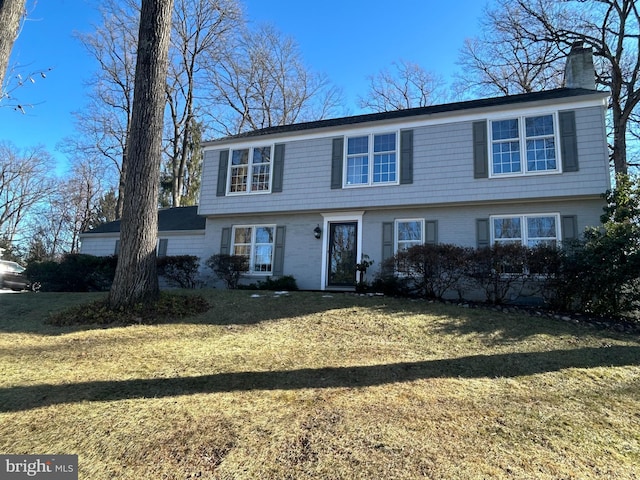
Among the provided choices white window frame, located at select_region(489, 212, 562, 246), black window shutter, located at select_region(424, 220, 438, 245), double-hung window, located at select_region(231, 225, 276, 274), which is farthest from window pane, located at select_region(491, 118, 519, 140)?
double-hung window, located at select_region(231, 225, 276, 274)

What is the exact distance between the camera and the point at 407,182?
1072 cm

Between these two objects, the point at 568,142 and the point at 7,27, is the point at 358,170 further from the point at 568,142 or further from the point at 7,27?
the point at 7,27

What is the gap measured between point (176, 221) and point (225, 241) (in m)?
3.92

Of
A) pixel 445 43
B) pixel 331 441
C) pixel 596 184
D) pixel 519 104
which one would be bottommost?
pixel 331 441

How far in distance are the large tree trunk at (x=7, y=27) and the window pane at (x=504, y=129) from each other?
9917mm

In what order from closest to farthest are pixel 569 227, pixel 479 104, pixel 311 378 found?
1. pixel 311 378
2. pixel 569 227
3. pixel 479 104

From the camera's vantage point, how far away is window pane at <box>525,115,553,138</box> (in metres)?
9.67

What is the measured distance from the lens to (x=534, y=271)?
7914 millimetres

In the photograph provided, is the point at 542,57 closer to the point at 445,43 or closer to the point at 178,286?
the point at 445,43

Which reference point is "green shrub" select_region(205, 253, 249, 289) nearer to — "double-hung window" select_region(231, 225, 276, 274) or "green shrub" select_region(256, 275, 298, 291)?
"double-hung window" select_region(231, 225, 276, 274)

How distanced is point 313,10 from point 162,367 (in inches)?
604

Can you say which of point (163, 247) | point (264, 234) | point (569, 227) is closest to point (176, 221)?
point (163, 247)

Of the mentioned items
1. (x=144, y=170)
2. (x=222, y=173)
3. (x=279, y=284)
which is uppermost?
(x=222, y=173)

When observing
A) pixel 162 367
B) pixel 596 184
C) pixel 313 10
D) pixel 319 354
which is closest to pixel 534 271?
pixel 596 184
